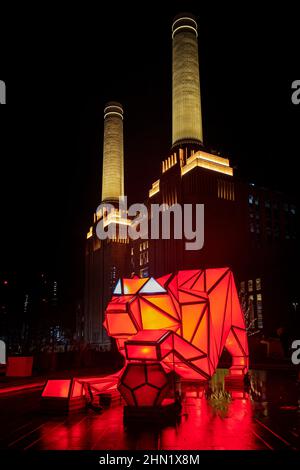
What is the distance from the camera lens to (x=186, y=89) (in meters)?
60.7

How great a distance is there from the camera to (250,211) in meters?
62.9

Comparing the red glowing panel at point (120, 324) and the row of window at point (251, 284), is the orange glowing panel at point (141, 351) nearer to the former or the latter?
the red glowing panel at point (120, 324)

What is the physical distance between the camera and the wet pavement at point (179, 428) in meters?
7.30

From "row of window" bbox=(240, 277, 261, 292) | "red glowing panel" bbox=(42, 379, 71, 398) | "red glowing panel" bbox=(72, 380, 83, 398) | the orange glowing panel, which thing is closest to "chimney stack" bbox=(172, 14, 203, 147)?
"row of window" bbox=(240, 277, 261, 292)

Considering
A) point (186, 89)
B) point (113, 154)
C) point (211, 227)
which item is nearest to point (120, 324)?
point (211, 227)

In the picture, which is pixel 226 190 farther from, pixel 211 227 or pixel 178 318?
pixel 178 318

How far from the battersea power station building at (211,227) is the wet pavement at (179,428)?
113 ft

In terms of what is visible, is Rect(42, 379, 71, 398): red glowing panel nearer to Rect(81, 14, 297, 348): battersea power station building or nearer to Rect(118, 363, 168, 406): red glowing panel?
Rect(118, 363, 168, 406): red glowing panel

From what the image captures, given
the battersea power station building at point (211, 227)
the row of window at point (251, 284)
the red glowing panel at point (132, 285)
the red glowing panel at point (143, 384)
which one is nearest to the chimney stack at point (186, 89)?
the battersea power station building at point (211, 227)

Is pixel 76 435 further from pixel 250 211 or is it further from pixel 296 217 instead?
pixel 296 217

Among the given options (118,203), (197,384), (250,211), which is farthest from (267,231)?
(197,384)

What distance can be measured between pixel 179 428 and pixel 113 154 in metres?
84.1

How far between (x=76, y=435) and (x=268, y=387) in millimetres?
9599

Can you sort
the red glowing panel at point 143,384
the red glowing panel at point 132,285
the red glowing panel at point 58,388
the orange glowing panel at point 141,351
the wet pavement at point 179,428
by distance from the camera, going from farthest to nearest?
the red glowing panel at point 132,285 → the red glowing panel at point 58,388 → the orange glowing panel at point 141,351 → the red glowing panel at point 143,384 → the wet pavement at point 179,428
